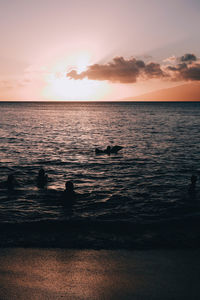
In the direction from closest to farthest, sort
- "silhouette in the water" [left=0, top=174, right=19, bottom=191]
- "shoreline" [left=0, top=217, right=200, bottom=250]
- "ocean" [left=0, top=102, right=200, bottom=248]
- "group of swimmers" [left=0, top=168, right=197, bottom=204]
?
"shoreline" [left=0, top=217, right=200, bottom=250] < "ocean" [left=0, top=102, right=200, bottom=248] < "group of swimmers" [left=0, top=168, right=197, bottom=204] < "silhouette in the water" [left=0, top=174, right=19, bottom=191]

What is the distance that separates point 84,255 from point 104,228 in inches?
103

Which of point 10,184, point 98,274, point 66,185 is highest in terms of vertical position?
point 66,185

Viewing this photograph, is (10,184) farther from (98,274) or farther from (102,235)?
(98,274)

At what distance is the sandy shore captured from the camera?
6.52 metres

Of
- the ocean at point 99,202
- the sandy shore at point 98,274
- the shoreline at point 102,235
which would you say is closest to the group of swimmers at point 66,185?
the ocean at point 99,202

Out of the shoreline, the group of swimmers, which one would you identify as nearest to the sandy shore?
the shoreline

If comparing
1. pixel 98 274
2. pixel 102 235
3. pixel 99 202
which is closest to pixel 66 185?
pixel 99 202

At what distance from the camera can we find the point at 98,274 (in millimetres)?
7375

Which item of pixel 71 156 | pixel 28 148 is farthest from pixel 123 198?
pixel 28 148

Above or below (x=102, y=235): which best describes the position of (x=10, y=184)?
above

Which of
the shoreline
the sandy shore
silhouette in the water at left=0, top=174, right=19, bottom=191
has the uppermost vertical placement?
silhouette in the water at left=0, top=174, right=19, bottom=191

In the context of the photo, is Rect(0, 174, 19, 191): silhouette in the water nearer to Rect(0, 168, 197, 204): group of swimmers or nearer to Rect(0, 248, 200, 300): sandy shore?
Rect(0, 168, 197, 204): group of swimmers

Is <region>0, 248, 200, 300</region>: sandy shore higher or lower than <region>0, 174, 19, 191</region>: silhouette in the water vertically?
lower

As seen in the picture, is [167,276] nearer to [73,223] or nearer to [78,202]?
[73,223]
